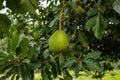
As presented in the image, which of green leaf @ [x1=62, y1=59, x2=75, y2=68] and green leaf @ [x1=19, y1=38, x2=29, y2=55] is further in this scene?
green leaf @ [x1=62, y1=59, x2=75, y2=68]

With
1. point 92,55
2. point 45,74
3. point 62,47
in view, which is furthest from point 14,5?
point 92,55

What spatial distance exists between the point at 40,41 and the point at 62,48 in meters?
0.88

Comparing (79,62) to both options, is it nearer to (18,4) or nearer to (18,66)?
(18,66)

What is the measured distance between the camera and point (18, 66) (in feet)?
5.14

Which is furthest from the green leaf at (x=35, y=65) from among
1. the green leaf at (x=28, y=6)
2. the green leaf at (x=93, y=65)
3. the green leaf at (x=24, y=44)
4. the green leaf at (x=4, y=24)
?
the green leaf at (x=28, y=6)

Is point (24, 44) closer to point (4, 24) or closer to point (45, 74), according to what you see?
point (45, 74)

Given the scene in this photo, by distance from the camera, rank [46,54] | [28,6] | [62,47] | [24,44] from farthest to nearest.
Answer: [46,54]
[24,44]
[62,47]
[28,6]

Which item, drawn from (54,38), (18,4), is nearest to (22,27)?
(54,38)

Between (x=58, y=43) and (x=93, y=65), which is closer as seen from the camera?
(x=58, y=43)

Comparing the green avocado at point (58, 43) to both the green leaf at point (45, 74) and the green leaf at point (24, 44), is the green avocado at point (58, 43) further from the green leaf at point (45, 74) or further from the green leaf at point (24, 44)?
the green leaf at point (45, 74)

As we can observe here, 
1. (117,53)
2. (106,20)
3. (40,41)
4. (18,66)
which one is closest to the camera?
(18,66)

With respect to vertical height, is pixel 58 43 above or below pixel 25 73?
above

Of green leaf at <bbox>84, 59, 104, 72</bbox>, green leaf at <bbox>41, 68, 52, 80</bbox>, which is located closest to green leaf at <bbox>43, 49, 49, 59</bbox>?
green leaf at <bbox>41, 68, 52, 80</bbox>

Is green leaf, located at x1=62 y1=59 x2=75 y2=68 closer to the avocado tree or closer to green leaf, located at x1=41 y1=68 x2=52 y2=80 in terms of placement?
the avocado tree
